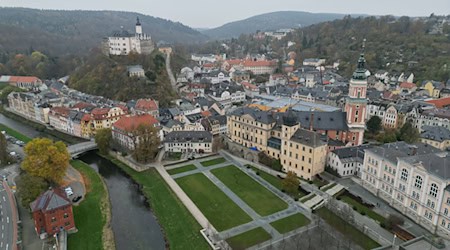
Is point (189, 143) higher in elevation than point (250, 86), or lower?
lower

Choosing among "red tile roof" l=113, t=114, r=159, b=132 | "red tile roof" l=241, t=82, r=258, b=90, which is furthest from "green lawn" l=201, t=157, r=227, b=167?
"red tile roof" l=241, t=82, r=258, b=90

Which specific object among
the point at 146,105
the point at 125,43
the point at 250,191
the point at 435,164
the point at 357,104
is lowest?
the point at 250,191

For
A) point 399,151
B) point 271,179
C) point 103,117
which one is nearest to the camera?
point 399,151

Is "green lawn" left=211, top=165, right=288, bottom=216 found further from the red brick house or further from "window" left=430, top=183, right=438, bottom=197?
the red brick house

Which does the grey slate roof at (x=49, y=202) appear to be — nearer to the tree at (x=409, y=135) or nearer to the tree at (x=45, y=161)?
Answer: the tree at (x=45, y=161)

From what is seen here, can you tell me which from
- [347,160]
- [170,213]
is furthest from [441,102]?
[170,213]

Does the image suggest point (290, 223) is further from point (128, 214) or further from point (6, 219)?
point (6, 219)

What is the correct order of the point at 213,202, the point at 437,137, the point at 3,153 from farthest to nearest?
1. the point at 437,137
2. the point at 3,153
3. the point at 213,202

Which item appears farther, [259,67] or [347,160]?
[259,67]
